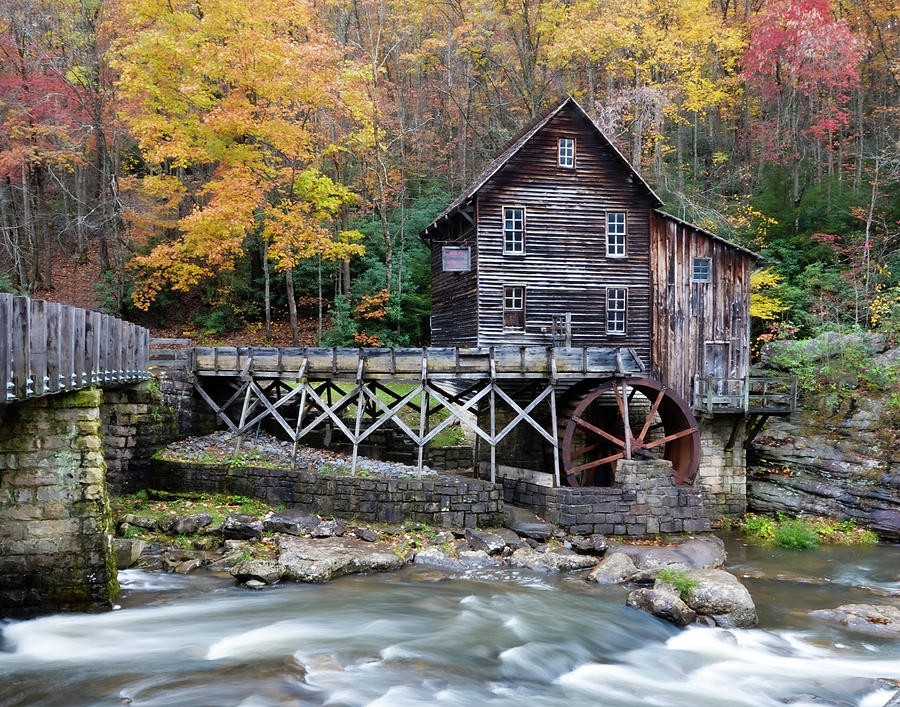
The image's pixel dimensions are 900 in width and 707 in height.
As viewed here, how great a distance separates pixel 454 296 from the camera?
2130 cm

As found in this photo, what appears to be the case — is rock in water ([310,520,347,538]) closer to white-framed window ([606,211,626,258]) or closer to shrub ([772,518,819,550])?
shrub ([772,518,819,550])

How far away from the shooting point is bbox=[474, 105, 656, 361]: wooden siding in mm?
19125

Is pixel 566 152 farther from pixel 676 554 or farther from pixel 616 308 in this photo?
pixel 676 554

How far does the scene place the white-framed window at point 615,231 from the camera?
1972 centimetres

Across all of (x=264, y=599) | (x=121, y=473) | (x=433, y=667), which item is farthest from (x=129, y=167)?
(x=433, y=667)

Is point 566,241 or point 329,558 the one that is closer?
point 329,558

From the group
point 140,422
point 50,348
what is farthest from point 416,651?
point 140,422

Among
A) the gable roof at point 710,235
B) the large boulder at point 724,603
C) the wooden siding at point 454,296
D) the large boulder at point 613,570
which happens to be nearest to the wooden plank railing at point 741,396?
the gable roof at point 710,235

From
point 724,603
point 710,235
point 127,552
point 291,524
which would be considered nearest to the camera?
point 724,603

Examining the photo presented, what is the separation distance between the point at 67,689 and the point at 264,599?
3.18 metres

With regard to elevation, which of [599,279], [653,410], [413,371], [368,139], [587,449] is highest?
[368,139]

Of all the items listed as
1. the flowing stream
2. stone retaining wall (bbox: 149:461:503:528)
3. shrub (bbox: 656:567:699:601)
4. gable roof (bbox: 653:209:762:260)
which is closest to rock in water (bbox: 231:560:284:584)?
the flowing stream

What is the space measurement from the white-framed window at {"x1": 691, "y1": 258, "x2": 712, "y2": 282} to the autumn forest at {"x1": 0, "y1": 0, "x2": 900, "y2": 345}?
472 centimetres

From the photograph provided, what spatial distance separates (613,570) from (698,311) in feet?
32.2
